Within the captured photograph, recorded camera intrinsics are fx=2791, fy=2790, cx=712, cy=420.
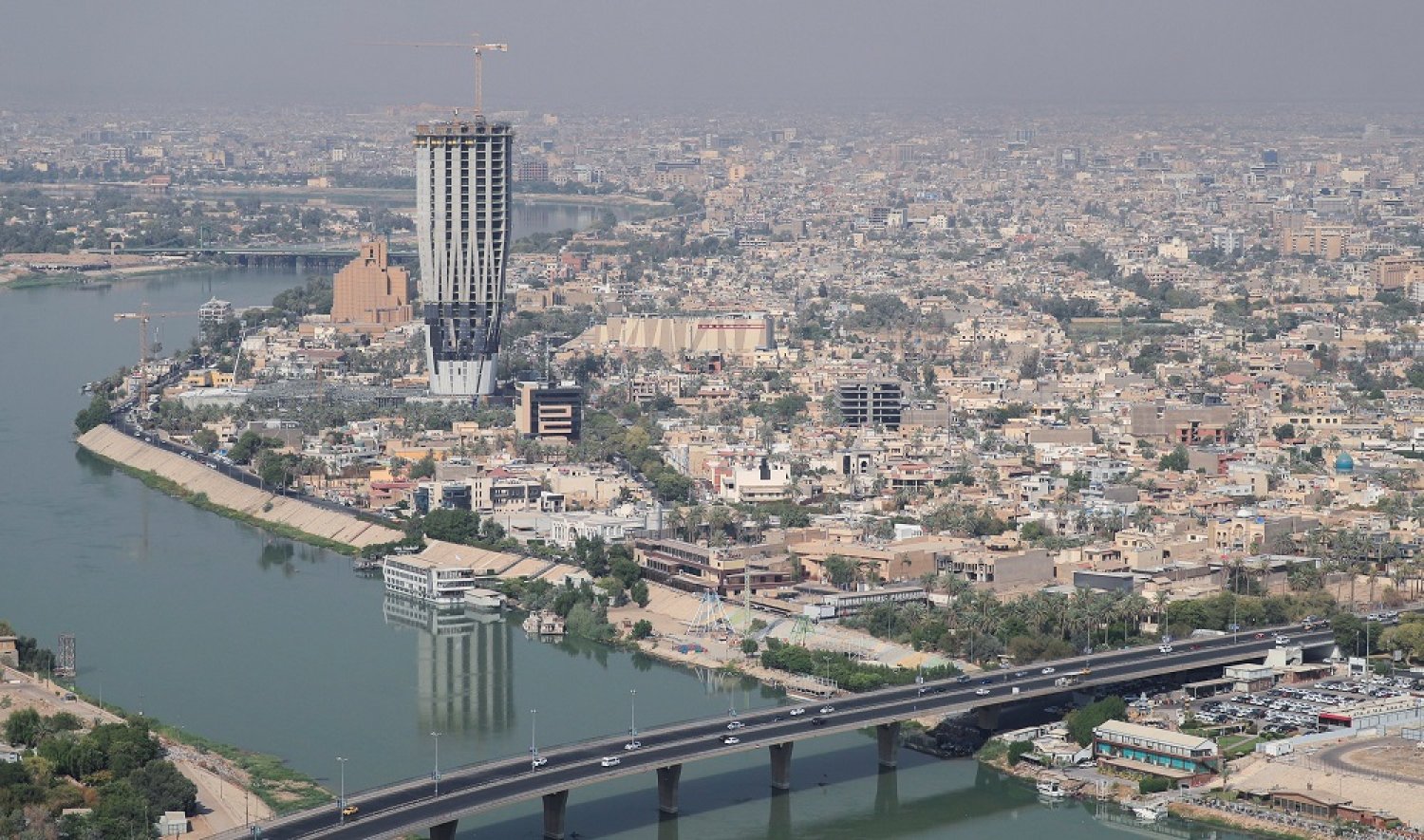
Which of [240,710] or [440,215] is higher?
[440,215]

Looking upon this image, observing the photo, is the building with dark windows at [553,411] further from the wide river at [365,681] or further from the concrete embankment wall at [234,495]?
the wide river at [365,681]

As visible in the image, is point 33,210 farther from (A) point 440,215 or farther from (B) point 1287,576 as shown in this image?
(B) point 1287,576

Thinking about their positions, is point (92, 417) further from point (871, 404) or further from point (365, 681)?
point (365, 681)

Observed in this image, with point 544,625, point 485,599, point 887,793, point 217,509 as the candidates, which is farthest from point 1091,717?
point 217,509

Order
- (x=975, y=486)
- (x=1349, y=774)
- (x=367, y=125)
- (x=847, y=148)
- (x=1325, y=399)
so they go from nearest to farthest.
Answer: (x=1349, y=774) < (x=975, y=486) < (x=1325, y=399) < (x=847, y=148) < (x=367, y=125)

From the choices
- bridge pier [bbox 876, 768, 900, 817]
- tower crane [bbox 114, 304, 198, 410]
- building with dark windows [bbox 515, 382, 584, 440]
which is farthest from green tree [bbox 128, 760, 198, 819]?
tower crane [bbox 114, 304, 198, 410]

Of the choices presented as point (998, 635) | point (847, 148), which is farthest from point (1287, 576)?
point (847, 148)

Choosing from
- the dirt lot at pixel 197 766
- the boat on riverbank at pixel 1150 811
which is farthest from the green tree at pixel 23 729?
the boat on riverbank at pixel 1150 811
